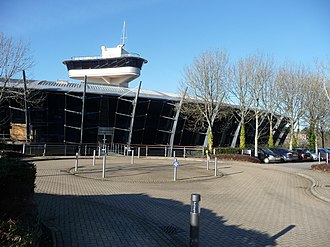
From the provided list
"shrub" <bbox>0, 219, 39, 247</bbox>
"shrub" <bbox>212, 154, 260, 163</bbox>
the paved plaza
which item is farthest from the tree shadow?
"shrub" <bbox>212, 154, 260, 163</bbox>

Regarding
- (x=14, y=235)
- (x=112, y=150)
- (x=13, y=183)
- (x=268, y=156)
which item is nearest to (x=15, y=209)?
(x=13, y=183)

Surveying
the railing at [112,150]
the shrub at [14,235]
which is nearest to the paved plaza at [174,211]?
the shrub at [14,235]

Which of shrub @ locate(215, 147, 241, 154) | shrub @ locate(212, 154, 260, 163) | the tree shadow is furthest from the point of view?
shrub @ locate(215, 147, 241, 154)

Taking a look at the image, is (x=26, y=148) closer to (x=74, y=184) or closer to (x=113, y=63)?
(x=74, y=184)

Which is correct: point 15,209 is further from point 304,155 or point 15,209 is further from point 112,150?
point 304,155

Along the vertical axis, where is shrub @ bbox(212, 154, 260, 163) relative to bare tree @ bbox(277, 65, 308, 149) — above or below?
below

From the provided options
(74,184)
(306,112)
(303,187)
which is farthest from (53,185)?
(306,112)

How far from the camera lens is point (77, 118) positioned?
1419 inches

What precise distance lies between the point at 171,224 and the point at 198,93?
91.0 ft

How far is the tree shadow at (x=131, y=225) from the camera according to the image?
592cm

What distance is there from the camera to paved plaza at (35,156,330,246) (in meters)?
6.27

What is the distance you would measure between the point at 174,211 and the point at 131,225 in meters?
2.24

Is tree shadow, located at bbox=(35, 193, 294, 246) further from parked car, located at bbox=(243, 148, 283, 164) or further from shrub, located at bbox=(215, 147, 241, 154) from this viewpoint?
shrub, located at bbox=(215, 147, 241, 154)

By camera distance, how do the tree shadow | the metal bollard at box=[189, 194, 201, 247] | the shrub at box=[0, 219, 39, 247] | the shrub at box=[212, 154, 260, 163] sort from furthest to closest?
the shrub at box=[212, 154, 260, 163] → the tree shadow → the metal bollard at box=[189, 194, 201, 247] → the shrub at box=[0, 219, 39, 247]
